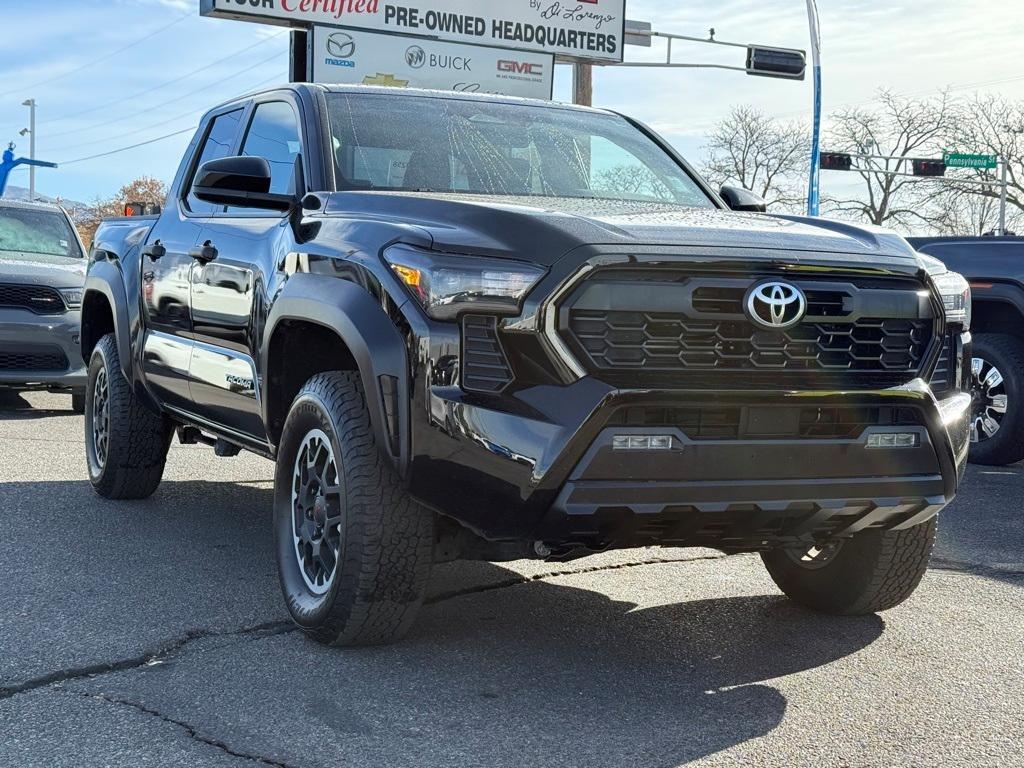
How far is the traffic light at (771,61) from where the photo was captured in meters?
31.1

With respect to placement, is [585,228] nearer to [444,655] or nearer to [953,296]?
[953,296]

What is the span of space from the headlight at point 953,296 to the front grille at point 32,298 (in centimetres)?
867

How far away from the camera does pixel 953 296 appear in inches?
162

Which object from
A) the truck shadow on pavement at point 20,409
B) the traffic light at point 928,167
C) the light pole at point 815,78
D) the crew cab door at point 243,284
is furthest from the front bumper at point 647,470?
the traffic light at point 928,167

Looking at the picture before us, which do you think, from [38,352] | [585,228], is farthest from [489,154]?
[38,352]

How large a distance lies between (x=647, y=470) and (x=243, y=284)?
206cm

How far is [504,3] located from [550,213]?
21567mm

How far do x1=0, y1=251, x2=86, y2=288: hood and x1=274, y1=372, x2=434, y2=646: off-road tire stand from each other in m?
7.41

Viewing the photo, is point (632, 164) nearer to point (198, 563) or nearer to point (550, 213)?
point (550, 213)

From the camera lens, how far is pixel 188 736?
3.38 metres

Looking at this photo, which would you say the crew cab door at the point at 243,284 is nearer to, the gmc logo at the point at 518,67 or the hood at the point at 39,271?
the hood at the point at 39,271

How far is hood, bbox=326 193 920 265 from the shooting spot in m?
3.64

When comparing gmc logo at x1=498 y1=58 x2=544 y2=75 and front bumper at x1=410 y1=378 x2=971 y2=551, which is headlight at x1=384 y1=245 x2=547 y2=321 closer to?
front bumper at x1=410 y1=378 x2=971 y2=551

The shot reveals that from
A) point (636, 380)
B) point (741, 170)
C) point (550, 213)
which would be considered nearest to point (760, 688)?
point (636, 380)
